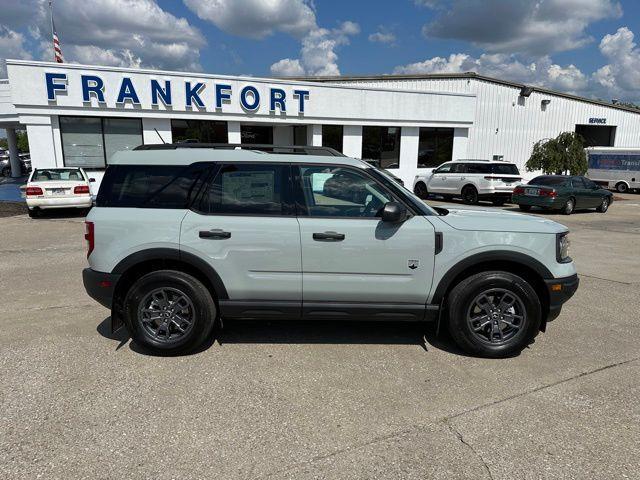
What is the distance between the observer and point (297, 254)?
3.77 metres

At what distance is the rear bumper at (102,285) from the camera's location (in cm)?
384

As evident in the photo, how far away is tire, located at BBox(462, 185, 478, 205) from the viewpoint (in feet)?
58.4

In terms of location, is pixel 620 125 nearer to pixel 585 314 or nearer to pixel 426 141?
pixel 426 141

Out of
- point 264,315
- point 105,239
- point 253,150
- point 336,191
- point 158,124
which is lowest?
point 264,315

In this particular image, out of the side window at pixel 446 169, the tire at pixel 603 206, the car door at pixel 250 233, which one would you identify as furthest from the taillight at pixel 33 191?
the tire at pixel 603 206

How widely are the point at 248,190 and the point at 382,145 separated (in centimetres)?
1870

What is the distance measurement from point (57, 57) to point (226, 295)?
80.2 ft

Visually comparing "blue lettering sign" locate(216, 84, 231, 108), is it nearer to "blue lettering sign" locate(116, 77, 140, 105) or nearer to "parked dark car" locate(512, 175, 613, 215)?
"blue lettering sign" locate(116, 77, 140, 105)

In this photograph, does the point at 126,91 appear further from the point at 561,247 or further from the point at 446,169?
the point at 561,247

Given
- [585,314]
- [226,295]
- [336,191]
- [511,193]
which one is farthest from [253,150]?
[511,193]

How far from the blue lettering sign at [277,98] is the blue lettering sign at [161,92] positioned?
13.7ft

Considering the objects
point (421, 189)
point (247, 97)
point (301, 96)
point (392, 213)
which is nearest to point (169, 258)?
point (392, 213)

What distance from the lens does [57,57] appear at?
22.4 meters

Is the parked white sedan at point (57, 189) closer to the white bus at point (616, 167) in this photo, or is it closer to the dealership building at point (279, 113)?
the dealership building at point (279, 113)
